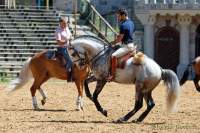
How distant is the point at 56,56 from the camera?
17.0 meters

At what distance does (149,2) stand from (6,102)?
17191 mm

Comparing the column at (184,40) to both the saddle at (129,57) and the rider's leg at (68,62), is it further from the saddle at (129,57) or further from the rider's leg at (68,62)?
the saddle at (129,57)

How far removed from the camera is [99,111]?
49.9ft

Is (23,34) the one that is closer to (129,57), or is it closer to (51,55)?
(51,55)

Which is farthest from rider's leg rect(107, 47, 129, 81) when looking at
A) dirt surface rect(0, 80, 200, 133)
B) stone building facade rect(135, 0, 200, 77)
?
stone building facade rect(135, 0, 200, 77)

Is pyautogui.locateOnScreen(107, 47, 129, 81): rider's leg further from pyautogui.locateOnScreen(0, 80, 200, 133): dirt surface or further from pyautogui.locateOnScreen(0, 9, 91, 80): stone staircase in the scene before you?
pyautogui.locateOnScreen(0, 9, 91, 80): stone staircase

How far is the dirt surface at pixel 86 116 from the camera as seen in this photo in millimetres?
13102

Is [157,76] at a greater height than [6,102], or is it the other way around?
[157,76]

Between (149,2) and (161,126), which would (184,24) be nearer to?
(149,2)

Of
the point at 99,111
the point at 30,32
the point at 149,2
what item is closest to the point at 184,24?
the point at 149,2

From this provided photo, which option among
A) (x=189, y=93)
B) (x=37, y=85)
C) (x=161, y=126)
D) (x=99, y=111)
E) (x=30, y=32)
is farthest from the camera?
(x=30, y=32)

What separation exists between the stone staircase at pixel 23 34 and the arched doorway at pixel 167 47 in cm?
369

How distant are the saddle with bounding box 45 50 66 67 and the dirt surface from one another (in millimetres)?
Answer: 1112

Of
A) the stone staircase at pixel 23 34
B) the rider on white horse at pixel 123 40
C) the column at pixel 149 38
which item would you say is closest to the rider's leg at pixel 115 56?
the rider on white horse at pixel 123 40
